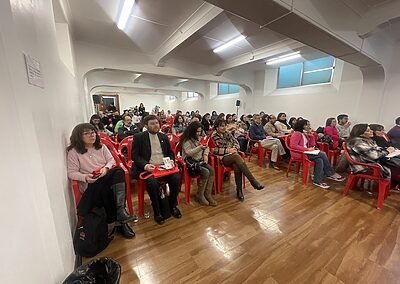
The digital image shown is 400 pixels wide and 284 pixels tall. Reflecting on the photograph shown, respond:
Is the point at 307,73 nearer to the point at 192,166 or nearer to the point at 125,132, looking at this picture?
the point at 192,166

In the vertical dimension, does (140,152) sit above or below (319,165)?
above

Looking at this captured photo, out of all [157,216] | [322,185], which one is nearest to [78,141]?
[157,216]

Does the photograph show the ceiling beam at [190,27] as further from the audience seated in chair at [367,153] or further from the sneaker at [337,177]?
the sneaker at [337,177]

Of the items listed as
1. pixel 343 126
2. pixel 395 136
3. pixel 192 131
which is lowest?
pixel 395 136

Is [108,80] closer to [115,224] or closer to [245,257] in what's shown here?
[115,224]

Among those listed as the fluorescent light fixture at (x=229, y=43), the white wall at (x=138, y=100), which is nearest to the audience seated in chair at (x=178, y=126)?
the fluorescent light fixture at (x=229, y=43)

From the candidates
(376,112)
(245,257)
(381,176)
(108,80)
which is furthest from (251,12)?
(108,80)

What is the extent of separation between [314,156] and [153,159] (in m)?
2.59

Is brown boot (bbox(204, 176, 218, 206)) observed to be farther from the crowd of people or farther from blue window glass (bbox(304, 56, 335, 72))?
blue window glass (bbox(304, 56, 335, 72))

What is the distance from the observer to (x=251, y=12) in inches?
75.0

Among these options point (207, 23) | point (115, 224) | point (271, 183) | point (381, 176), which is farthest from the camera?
point (271, 183)

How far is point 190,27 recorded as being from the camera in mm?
3209

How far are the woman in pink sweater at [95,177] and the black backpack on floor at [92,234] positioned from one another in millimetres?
78

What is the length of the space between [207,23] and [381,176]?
3.21 m
